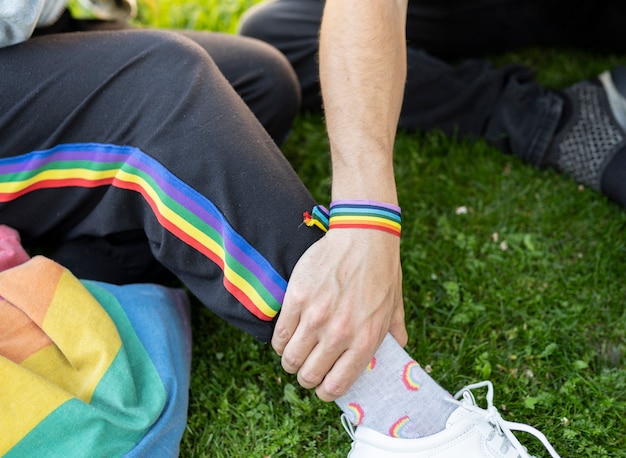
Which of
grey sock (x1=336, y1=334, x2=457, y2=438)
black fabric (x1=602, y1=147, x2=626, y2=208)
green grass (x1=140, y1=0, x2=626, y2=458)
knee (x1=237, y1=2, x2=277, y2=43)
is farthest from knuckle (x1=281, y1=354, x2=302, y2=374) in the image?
knee (x1=237, y1=2, x2=277, y2=43)

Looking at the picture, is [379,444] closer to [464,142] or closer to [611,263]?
[611,263]

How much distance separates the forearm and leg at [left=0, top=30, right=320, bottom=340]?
0.10 m

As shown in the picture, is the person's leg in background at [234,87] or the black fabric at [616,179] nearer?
the person's leg in background at [234,87]

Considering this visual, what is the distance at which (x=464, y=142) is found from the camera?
2.08 metres

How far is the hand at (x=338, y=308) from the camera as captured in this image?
120 cm

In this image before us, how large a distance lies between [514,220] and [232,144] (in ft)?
2.90

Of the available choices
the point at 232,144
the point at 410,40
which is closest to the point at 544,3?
the point at 410,40

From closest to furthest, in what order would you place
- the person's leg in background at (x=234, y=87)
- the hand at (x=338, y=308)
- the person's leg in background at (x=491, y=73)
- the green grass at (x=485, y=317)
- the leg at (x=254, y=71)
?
1. the hand at (x=338, y=308)
2. the green grass at (x=485, y=317)
3. the person's leg in background at (x=234, y=87)
4. the leg at (x=254, y=71)
5. the person's leg in background at (x=491, y=73)

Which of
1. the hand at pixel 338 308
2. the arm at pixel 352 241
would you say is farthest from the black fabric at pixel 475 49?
the hand at pixel 338 308

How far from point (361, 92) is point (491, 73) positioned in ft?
2.82

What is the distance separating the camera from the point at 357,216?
4.08 feet

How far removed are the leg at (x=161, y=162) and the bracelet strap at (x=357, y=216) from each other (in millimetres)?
26

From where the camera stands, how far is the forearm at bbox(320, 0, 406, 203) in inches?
51.2

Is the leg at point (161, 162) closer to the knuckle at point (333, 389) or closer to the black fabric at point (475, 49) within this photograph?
the knuckle at point (333, 389)
